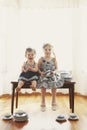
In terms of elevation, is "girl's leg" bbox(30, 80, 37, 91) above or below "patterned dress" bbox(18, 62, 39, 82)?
below

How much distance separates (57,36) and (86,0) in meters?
0.81

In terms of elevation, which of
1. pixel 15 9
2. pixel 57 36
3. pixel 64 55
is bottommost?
pixel 64 55

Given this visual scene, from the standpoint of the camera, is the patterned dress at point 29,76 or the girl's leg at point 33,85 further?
the patterned dress at point 29,76

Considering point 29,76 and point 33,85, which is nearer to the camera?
point 33,85

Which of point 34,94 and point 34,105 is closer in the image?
point 34,105

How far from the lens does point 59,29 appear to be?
535cm

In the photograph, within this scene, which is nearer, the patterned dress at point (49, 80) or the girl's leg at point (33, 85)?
the girl's leg at point (33, 85)

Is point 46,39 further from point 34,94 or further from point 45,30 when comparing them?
point 34,94

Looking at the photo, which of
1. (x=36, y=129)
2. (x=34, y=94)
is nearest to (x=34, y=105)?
(x=34, y=94)

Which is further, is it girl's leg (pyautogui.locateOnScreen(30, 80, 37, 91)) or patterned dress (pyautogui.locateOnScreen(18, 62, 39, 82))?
patterned dress (pyautogui.locateOnScreen(18, 62, 39, 82))

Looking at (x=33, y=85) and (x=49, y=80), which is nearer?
(x=33, y=85)

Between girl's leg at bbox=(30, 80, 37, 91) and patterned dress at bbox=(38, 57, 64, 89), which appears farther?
patterned dress at bbox=(38, 57, 64, 89)

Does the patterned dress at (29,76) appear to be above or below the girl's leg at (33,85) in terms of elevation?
above

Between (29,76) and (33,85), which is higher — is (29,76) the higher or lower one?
the higher one
